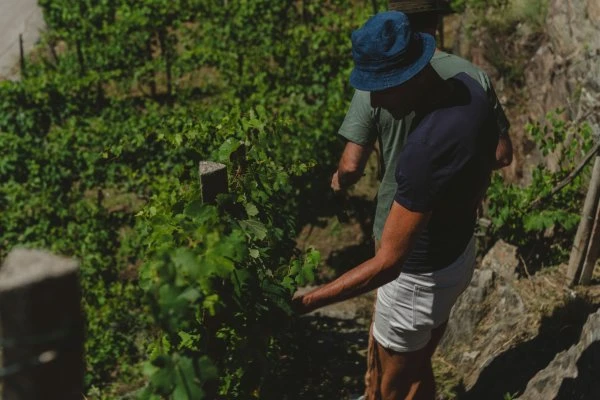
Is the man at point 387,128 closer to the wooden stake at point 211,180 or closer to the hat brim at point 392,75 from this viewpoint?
the hat brim at point 392,75

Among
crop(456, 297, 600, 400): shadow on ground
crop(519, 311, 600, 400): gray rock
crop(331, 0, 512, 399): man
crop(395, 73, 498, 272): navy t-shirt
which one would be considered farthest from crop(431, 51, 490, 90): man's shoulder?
crop(456, 297, 600, 400): shadow on ground

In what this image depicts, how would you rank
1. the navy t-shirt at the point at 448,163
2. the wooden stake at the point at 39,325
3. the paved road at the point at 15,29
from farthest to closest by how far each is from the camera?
the paved road at the point at 15,29 → the navy t-shirt at the point at 448,163 → the wooden stake at the point at 39,325

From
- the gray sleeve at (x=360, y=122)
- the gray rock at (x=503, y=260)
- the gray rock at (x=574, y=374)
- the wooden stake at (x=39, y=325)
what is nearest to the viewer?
the wooden stake at (x=39, y=325)

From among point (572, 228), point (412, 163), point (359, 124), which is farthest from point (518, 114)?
point (412, 163)

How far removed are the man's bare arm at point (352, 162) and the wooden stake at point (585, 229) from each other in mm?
1656

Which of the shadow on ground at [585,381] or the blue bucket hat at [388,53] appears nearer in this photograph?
the blue bucket hat at [388,53]

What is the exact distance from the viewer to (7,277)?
64.6 inches

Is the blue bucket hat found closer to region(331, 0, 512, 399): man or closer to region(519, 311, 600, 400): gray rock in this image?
region(331, 0, 512, 399): man

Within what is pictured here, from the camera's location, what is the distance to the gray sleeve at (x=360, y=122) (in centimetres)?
337

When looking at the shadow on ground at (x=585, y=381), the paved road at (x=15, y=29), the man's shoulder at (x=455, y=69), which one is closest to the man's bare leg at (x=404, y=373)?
the shadow on ground at (x=585, y=381)

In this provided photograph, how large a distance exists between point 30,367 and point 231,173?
168 cm

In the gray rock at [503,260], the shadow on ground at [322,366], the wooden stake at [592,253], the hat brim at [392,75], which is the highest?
the hat brim at [392,75]

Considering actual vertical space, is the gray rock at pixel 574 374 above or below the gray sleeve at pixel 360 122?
below

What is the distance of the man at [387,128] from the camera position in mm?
3299
